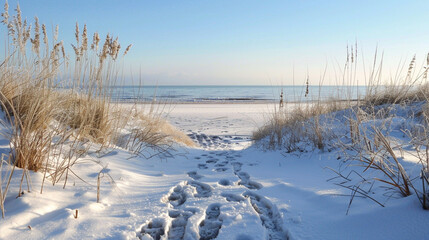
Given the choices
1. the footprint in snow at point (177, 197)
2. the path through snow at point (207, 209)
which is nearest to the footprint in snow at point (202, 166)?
the path through snow at point (207, 209)

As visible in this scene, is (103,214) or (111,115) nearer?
(103,214)

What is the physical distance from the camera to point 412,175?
177 cm

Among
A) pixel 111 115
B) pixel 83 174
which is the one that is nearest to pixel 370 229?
pixel 83 174

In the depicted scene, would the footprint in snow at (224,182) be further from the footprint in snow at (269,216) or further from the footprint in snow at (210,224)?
the footprint in snow at (210,224)

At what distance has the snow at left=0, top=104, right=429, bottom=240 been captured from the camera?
1402 mm

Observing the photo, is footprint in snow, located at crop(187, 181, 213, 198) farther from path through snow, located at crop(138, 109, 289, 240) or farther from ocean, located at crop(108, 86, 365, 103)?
ocean, located at crop(108, 86, 365, 103)

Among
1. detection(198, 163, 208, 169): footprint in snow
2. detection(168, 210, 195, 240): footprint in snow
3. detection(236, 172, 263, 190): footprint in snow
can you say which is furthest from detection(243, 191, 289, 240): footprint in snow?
detection(198, 163, 208, 169): footprint in snow

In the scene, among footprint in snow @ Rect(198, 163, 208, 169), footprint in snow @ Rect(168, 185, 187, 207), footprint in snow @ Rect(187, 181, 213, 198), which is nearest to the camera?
footprint in snow @ Rect(168, 185, 187, 207)

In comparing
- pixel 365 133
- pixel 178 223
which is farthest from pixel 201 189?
pixel 365 133

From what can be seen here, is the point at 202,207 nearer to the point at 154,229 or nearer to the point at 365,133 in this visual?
the point at 154,229

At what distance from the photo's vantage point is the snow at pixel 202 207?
140 centimetres

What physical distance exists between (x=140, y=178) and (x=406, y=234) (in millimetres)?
1946

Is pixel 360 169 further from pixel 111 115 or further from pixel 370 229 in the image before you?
pixel 111 115

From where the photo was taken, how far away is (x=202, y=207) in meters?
1.86
